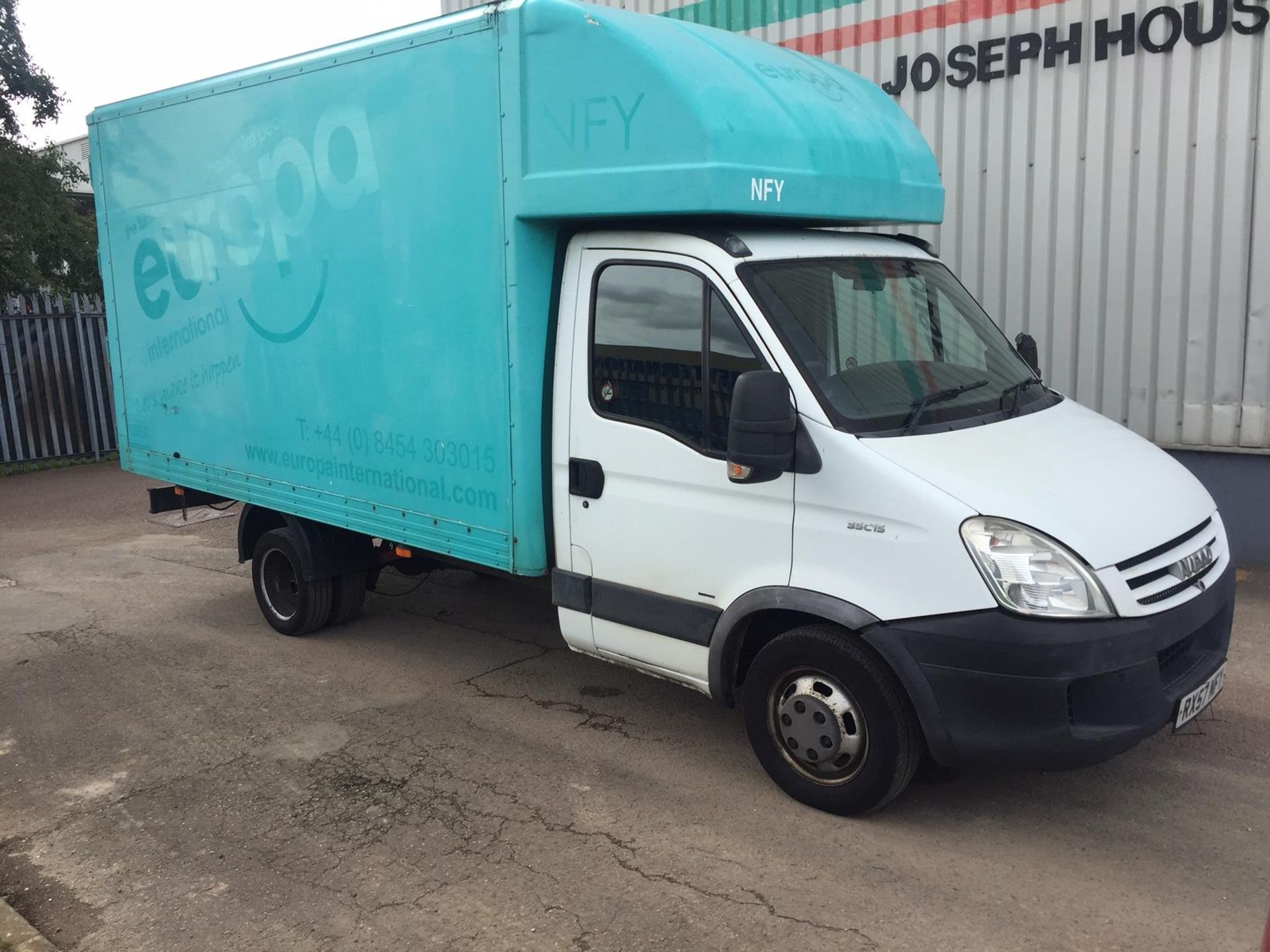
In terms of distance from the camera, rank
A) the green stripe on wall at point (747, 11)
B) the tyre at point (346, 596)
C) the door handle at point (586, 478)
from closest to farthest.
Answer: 1. the door handle at point (586, 478)
2. the tyre at point (346, 596)
3. the green stripe on wall at point (747, 11)

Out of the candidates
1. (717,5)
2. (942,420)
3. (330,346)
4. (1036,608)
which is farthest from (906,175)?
(717,5)

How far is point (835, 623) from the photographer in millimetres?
4027

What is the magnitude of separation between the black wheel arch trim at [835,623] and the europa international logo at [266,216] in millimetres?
2767

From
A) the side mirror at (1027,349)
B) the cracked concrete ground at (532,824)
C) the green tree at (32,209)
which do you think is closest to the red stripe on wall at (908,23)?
the side mirror at (1027,349)

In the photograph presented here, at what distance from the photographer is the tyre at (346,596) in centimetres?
674

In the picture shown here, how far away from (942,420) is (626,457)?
4.13 feet

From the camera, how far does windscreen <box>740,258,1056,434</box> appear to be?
13.5 ft

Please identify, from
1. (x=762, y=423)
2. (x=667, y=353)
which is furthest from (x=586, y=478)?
(x=762, y=423)

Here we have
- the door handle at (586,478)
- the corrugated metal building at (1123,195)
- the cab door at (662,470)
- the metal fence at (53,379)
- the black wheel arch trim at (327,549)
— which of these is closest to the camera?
the cab door at (662,470)

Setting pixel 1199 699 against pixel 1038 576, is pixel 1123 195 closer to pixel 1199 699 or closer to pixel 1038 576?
pixel 1199 699

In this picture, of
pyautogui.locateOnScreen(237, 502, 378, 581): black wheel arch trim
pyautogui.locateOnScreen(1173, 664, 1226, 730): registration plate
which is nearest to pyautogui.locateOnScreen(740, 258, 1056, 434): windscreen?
pyautogui.locateOnScreen(1173, 664, 1226, 730): registration plate

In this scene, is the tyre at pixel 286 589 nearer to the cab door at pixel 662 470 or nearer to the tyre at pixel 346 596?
the tyre at pixel 346 596

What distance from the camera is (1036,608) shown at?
3590 millimetres

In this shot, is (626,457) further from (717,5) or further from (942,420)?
(717,5)
